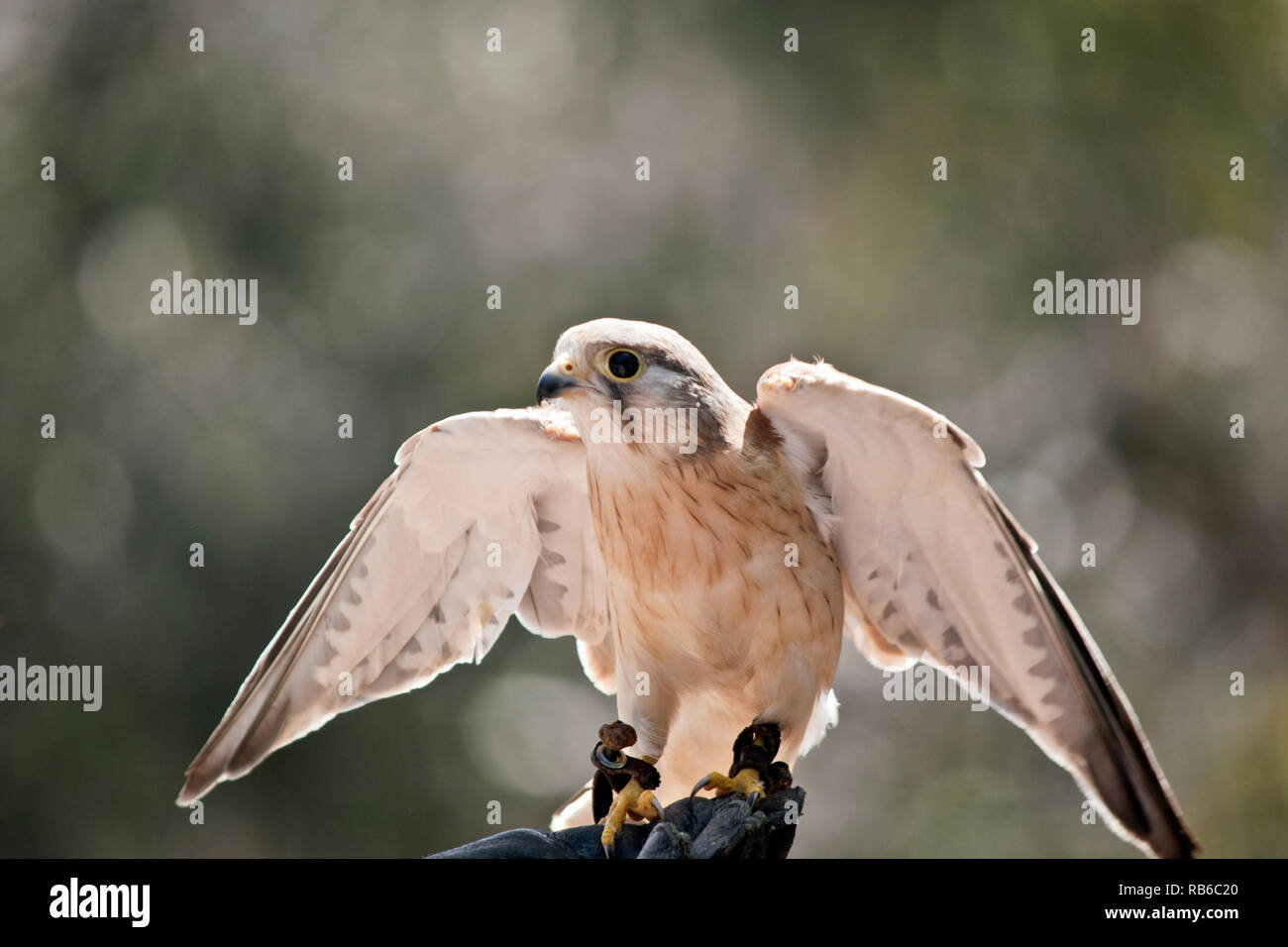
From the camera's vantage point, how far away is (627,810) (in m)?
3.36

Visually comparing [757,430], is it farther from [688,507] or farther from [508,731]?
[508,731]

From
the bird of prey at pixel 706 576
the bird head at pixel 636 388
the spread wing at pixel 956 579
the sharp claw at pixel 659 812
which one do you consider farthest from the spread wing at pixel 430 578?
the sharp claw at pixel 659 812

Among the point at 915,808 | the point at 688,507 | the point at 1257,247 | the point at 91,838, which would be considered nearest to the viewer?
the point at 688,507

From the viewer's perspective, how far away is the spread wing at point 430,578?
3.85m

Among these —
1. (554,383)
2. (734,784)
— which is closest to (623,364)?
(554,383)

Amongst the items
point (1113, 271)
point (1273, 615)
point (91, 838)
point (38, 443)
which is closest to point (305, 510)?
point (38, 443)

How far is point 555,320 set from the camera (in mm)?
7453

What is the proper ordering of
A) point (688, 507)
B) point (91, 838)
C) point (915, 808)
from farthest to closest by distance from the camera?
point (915, 808) → point (91, 838) → point (688, 507)

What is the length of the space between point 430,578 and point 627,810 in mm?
1121

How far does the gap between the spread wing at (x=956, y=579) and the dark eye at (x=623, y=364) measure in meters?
0.43

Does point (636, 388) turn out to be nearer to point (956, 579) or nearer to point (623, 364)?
point (623, 364)

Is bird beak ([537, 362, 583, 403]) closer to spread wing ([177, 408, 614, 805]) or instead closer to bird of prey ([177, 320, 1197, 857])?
bird of prey ([177, 320, 1197, 857])

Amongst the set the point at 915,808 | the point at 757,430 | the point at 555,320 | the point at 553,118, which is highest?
the point at 553,118

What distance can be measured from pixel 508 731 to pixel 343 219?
10.3 feet
